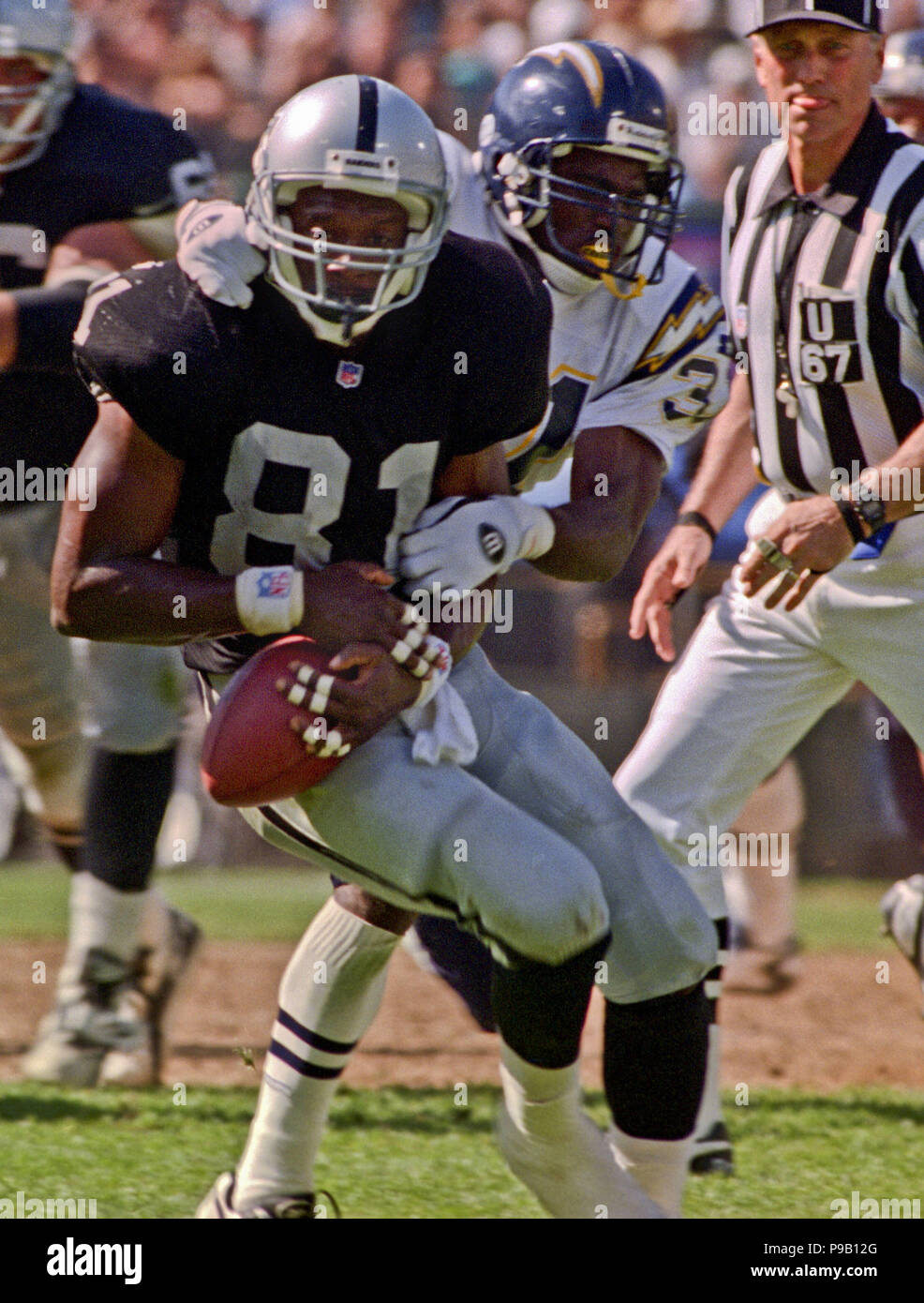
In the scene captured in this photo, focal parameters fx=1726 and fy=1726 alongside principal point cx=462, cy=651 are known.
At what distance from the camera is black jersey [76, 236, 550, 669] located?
231cm

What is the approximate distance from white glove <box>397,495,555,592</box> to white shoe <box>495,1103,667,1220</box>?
768mm

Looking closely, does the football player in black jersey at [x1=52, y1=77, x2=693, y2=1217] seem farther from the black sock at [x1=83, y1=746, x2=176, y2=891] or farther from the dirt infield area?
the dirt infield area

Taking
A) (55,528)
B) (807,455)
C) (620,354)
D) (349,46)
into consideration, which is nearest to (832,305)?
(807,455)

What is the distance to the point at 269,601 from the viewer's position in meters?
2.30

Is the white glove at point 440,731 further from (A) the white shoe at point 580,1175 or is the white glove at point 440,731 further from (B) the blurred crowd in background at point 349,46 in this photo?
(B) the blurred crowd in background at point 349,46

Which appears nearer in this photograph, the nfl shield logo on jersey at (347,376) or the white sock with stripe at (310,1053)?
the nfl shield logo on jersey at (347,376)

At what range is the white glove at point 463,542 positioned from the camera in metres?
2.43

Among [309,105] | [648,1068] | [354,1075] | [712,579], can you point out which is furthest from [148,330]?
[712,579]

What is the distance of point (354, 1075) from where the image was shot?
4.03 m

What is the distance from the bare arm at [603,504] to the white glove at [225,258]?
620mm

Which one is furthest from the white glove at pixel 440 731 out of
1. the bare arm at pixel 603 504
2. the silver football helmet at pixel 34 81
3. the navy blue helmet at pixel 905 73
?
the navy blue helmet at pixel 905 73

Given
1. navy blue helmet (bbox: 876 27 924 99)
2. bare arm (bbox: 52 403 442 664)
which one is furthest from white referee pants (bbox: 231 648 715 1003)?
navy blue helmet (bbox: 876 27 924 99)

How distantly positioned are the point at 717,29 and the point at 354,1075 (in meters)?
4.50

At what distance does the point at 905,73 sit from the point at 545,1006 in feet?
9.20
